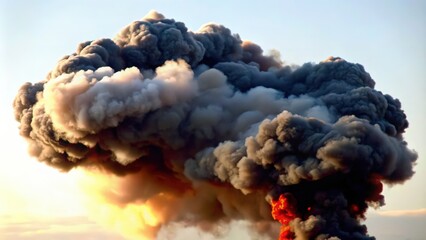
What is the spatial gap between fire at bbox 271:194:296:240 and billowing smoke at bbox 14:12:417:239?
0.32 feet

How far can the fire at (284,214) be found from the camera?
71.4m

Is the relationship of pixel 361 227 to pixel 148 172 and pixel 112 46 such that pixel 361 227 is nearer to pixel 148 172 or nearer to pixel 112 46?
pixel 148 172

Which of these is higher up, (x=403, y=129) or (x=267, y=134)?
(x=403, y=129)

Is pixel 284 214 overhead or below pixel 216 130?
below

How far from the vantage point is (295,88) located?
9050 cm

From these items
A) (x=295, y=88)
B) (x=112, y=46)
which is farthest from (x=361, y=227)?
(x=112, y=46)

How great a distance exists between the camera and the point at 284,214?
2832 inches

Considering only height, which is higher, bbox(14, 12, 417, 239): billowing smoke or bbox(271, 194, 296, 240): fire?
bbox(14, 12, 417, 239): billowing smoke

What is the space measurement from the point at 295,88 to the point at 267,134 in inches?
713

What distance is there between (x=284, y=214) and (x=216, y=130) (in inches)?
553

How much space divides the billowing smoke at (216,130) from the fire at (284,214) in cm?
10

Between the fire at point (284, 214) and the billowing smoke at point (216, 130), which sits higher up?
the billowing smoke at point (216, 130)

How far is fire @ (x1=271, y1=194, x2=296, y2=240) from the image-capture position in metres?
71.4

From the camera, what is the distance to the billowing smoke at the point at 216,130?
235 feet
